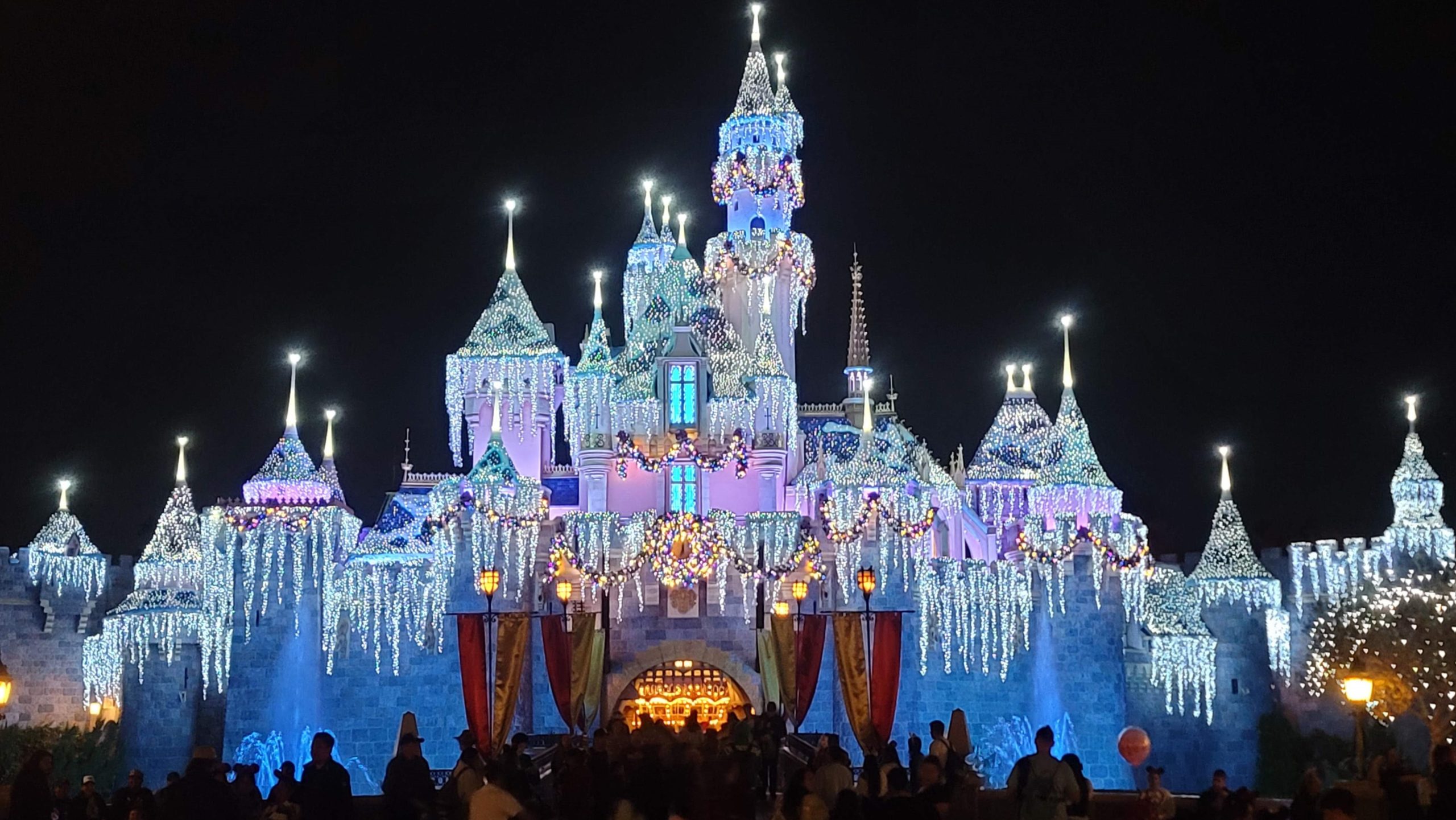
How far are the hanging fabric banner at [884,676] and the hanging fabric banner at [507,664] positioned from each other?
607 cm

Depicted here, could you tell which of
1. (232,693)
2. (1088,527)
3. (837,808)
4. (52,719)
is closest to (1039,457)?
(1088,527)

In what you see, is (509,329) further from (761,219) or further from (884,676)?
(884,676)

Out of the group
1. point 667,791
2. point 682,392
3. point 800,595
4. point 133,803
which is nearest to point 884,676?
point 800,595

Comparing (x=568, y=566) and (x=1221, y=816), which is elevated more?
(x=568, y=566)

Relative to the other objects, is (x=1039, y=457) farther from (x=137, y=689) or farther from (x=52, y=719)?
(x=52, y=719)

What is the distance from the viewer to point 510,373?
37.2 metres

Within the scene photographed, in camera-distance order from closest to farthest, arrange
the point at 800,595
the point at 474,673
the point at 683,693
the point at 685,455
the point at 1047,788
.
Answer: the point at 1047,788 → the point at 800,595 → the point at 474,673 → the point at 683,693 → the point at 685,455

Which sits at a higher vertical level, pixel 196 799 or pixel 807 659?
pixel 807 659

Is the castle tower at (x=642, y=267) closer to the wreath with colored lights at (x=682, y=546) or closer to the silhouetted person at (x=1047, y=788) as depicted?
the wreath with colored lights at (x=682, y=546)

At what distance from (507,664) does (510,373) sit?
895 centimetres

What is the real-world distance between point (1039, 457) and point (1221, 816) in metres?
24.5

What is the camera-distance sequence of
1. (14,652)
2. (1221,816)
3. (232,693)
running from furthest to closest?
(14,652), (232,693), (1221,816)

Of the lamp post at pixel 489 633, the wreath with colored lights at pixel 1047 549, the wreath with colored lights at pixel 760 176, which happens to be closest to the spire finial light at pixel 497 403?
the lamp post at pixel 489 633

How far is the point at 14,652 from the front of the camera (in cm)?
3828
